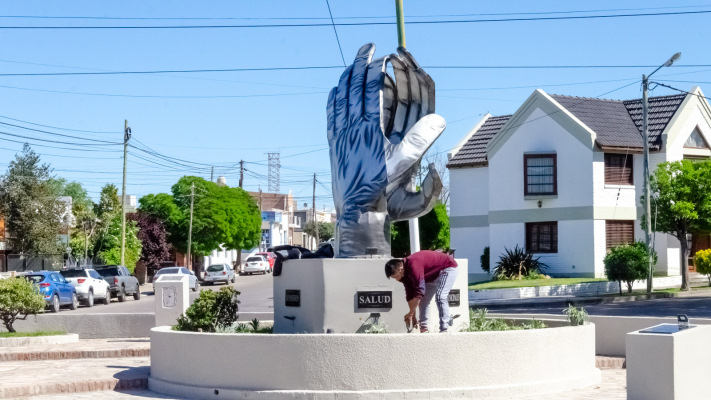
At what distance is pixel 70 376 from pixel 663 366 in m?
8.38

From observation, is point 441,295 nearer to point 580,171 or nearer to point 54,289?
point 54,289

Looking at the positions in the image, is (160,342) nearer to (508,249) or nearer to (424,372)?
(424,372)

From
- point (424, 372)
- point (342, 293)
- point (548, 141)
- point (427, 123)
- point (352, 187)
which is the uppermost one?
point (548, 141)

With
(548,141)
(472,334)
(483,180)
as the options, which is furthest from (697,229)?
(472,334)

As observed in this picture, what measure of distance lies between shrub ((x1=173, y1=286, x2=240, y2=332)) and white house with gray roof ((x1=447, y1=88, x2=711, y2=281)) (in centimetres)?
2615

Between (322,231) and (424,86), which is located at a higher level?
(322,231)

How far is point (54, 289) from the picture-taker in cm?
3238

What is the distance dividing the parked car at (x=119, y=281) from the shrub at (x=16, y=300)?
19.7 metres

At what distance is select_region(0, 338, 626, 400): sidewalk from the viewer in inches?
504

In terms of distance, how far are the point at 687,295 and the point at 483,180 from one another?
12.0 m

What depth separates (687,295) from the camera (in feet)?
111

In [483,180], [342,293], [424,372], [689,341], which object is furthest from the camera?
[483,180]

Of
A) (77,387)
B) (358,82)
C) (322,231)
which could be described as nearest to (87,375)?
(77,387)

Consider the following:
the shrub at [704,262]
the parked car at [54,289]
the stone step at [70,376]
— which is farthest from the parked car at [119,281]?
the stone step at [70,376]
